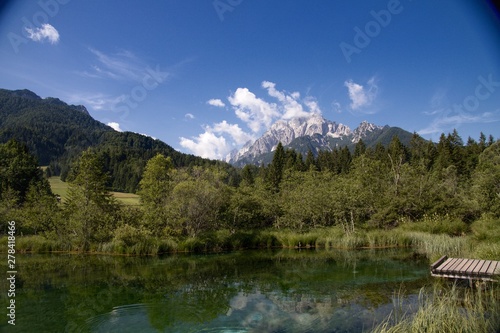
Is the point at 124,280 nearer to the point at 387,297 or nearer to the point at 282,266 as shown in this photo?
the point at 282,266

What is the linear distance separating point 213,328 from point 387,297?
18.1 ft

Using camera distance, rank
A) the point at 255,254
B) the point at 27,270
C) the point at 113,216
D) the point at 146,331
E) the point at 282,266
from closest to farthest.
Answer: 1. the point at 146,331
2. the point at 27,270
3. the point at 282,266
4. the point at 255,254
5. the point at 113,216

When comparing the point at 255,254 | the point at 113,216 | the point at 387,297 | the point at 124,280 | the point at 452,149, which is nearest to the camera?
the point at 387,297

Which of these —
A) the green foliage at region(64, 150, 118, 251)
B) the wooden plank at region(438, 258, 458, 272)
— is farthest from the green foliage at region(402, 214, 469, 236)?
the green foliage at region(64, 150, 118, 251)

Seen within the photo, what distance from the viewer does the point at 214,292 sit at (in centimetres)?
1147

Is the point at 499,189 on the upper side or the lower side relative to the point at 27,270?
upper

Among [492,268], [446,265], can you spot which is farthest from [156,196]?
[492,268]

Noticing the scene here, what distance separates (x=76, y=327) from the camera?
7965 millimetres

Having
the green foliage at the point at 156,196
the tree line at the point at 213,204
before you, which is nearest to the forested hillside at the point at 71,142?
the green foliage at the point at 156,196

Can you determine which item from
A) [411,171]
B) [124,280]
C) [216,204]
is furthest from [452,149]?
[124,280]

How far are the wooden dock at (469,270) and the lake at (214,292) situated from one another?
1014 mm

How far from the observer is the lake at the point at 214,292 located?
8.17 metres

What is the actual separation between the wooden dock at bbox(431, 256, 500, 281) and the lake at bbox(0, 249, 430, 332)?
1014 mm

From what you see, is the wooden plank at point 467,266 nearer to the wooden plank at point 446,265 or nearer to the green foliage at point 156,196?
the wooden plank at point 446,265
